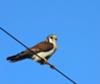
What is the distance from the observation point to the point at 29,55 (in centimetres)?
1191

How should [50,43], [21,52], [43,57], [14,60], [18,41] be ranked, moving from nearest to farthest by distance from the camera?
1. [18,41]
2. [14,60]
3. [21,52]
4. [43,57]
5. [50,43]

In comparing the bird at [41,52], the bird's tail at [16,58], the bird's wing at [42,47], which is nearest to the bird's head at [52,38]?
the bird at [41,52]

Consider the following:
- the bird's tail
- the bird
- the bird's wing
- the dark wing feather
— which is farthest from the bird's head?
the bird's tail

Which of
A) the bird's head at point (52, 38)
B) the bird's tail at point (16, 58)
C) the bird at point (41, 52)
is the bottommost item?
the bird's tail at point (16, 58)

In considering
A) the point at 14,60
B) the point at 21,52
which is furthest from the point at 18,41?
the point at 21,52

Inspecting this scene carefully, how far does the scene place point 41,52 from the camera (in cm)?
1280

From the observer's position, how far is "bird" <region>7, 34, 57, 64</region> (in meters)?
11.2

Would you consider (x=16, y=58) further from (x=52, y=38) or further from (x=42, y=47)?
(x=52, y=38)

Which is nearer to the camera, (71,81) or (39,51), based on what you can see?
(71,81)

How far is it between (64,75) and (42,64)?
4.48 metres

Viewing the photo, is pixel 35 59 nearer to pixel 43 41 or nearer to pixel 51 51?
pixel 51 51

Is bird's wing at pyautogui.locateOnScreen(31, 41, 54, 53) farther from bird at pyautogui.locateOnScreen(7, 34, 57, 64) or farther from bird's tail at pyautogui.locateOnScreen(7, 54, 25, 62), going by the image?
bird's tail at pyautogui.locateOnScreen(7, 54, 25, 62)

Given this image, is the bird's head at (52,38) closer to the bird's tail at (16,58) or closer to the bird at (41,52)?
the bird at (41,52)

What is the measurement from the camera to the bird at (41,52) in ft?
36.8
